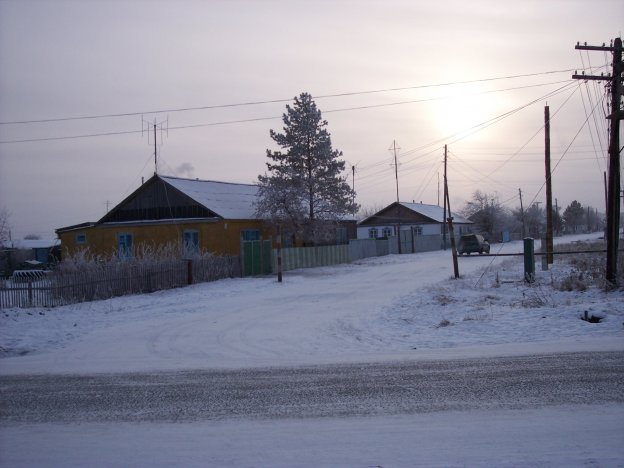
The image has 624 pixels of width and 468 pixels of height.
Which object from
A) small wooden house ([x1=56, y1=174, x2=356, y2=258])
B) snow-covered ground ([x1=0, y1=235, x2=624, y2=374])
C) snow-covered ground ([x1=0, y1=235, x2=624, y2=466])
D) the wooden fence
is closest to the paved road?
snow-covered ground ([x1=0, y1=235, x2=624, y2=466])

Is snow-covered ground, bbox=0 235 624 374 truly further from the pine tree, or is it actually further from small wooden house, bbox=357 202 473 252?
small wooden house, bbox=357 202 473 252

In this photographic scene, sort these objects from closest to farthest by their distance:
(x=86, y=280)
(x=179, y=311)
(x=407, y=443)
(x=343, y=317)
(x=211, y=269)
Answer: (x=407, y=443)
(x=343, y=317)
(x=179, y=311)
(x=86, y=280)
(x=211, y=269)

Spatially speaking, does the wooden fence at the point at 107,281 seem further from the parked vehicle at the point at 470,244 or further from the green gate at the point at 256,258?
the parked vehicle at the point at 470,244

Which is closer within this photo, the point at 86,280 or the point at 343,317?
the point at 343,317

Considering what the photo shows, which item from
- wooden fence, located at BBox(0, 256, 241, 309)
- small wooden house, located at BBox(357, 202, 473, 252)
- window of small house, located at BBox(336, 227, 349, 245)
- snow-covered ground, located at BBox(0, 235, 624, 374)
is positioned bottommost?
snow-covered ground, located at BBox(0, 235, 624, 374)

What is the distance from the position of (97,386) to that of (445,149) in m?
30.1

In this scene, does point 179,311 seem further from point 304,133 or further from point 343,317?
point 304,133

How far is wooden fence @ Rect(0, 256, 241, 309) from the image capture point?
18.3 m

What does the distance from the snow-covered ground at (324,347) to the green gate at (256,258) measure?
Result: 2.98 metres

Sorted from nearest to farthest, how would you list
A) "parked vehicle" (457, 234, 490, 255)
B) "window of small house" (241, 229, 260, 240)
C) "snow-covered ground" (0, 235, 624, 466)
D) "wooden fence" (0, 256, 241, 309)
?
"snow-covered ground" (0, 235, 624, 466) < "wooden fence" (0, 256, 241, 309) < "window of small house" (241, 229, 260, 240) < "parked vehicle" (457, 234, 490, 255)

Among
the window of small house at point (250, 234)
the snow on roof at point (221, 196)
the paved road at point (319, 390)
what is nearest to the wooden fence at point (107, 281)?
the paved road at point (319, 390)

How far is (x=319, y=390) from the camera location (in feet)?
24.4

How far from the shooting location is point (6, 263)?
41.1 meters

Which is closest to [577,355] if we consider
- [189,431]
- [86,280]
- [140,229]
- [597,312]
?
[597,312]
